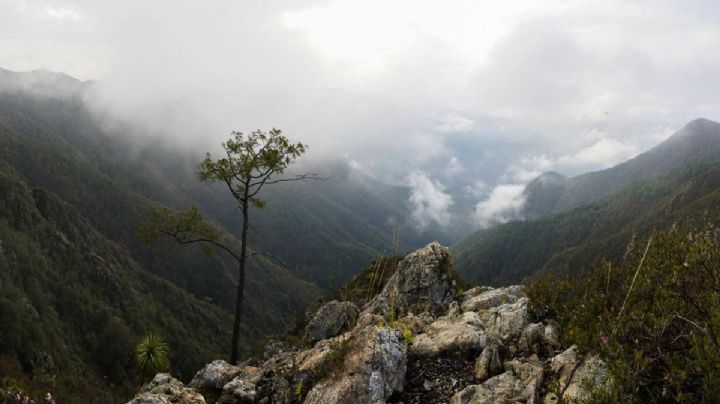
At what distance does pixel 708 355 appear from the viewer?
6.52m

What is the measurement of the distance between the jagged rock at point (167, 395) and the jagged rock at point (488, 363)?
286 inches

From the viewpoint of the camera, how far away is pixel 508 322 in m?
13.1

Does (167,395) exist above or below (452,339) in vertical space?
above

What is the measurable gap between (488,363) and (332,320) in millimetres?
17685

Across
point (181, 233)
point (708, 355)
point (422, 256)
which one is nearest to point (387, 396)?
point (708, 355)

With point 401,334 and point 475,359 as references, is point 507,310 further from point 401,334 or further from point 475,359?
point 401,334

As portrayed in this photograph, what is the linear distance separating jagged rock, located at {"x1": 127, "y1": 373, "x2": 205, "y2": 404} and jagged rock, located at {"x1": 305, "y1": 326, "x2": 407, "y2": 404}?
3.42 meters

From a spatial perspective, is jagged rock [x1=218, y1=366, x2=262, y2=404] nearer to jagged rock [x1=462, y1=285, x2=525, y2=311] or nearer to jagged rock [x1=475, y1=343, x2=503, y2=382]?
jagged rock [x1=475, y1=343, x2=503, y2=382]

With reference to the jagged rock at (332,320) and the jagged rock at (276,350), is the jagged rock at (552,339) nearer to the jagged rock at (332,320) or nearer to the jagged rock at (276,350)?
the jagged rock at (332,320)

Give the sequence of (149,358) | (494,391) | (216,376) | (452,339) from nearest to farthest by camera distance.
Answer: (494,391) → (452,339) → (216,376) → (149,358)

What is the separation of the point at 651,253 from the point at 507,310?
190 inches

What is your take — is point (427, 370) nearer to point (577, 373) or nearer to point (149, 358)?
point (577, 373)

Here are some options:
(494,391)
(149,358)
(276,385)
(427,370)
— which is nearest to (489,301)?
(427,370)

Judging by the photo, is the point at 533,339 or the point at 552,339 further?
the point at 533,339
